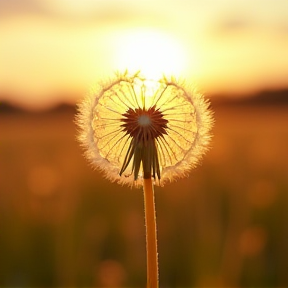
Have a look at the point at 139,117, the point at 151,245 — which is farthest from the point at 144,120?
the point at 151,245

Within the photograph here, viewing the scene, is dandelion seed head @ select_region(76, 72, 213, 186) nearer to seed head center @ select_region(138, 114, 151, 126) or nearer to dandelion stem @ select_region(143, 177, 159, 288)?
seed head center @ select_region(138, 114, 151, 126)

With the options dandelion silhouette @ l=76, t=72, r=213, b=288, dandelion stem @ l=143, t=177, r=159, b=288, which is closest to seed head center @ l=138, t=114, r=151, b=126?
dandelion silhouette @ l=76, t=72, r=213, b=288

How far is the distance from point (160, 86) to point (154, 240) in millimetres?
642

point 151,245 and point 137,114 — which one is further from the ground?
point 137,114

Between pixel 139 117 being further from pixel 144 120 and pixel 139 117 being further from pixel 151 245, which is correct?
pixel 151 245

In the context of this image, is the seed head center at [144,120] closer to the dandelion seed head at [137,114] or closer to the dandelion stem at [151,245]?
the dandelion seed head at [137,114]

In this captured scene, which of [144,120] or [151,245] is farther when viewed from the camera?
[144,120]

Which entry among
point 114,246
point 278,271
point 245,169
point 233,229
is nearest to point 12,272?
point 114,246

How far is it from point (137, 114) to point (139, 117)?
0.10ft

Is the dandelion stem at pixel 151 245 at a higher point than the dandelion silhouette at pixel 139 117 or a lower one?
lower

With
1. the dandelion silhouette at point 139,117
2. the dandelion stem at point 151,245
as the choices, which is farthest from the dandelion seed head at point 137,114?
the dandelion stem at point 151,245

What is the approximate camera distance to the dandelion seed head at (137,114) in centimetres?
251

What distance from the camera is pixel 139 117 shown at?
2412 millimetres

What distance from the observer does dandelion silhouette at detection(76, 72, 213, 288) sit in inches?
97.8
